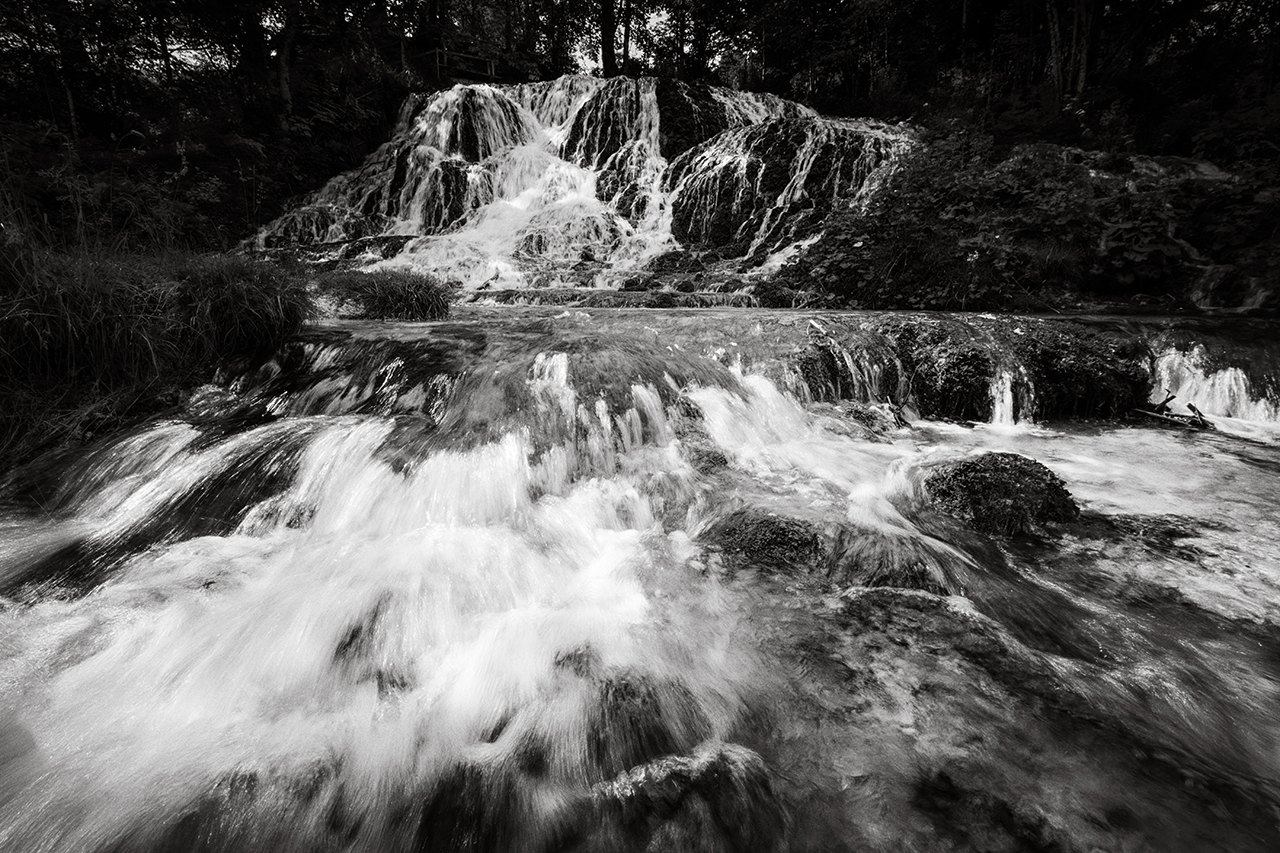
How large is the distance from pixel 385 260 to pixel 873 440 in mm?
10989

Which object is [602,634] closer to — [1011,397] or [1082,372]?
[1011,397]

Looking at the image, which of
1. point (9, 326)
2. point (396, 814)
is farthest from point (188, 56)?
point (396, 814)

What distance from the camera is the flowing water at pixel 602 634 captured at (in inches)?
53.6

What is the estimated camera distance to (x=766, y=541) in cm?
264

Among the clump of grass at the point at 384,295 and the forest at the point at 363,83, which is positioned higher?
the forest at the point at 363,83

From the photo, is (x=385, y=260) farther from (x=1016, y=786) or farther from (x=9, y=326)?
(x=1016, y=786)

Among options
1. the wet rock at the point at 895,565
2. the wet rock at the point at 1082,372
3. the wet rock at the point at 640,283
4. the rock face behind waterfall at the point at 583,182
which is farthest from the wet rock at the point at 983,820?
the rock face behind waterfall at the point at 583,182

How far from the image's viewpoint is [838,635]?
79.0 inches

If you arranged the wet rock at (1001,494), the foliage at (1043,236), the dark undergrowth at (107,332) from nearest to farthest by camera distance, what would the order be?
1. the wet rock at (1001,494)
2. the dark undergrowth at (107,332)
3. the foliage at (1043,236)

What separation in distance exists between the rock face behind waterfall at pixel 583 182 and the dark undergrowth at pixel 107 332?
5943 mm

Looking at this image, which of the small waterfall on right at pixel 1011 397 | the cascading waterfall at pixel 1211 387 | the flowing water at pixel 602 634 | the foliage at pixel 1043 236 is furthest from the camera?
the foliage at pixel 1043 236

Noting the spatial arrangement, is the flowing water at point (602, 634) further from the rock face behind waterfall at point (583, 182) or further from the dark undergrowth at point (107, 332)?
the rock face behind waterfall at point (583, 182)

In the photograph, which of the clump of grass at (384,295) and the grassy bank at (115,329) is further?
the clump of grass at (384,295)

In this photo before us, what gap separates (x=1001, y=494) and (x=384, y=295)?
642 cm
